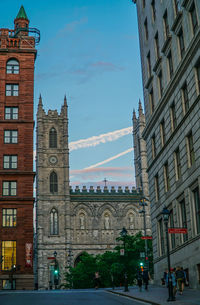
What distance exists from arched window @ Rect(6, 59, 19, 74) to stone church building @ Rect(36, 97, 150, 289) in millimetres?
46385

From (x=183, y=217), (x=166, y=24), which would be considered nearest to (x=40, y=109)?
(x=166, y=24)

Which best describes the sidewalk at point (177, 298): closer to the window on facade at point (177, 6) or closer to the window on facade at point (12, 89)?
the window on facade at point (177, 6)

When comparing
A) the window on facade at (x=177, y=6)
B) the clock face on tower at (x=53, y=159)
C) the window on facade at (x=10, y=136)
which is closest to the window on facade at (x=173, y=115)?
the window on facade at (x=177, y=6)

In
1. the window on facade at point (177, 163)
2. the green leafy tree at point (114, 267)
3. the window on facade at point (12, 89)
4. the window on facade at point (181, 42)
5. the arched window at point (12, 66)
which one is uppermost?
the arched window at point (12, 66)

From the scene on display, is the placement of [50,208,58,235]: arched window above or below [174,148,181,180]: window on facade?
above

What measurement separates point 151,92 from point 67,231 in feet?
203

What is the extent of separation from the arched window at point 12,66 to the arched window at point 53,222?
157ft

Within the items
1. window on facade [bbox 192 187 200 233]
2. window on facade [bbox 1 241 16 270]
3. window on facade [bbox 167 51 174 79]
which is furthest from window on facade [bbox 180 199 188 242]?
window on facade [bbox 1 241 16 270]

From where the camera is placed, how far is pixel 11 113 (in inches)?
2000

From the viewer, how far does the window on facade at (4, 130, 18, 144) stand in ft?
163

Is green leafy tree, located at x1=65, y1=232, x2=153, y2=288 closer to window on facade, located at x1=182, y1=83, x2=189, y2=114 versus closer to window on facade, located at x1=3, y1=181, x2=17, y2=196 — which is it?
window on facade, located at x1=3, y1=181, x2=17, y2=196

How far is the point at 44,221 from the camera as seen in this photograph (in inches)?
3706

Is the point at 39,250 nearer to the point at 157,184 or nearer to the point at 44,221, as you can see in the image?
the point at 44,221

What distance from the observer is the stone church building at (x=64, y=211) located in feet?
305
